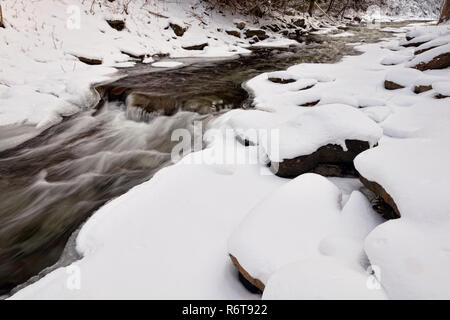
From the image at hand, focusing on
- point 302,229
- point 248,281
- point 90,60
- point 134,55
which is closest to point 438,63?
point 302,229

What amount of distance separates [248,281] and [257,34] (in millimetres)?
13674

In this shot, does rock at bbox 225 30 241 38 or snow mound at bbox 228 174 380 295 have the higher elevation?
rock at bbox 225 30 241 38

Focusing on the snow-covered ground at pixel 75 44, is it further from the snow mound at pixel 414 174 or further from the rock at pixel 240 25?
the snow mound at pixel 414 174

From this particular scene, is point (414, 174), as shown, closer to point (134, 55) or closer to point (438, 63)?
point (438, 63)

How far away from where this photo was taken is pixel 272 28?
1463cm

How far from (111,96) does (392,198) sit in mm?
5368

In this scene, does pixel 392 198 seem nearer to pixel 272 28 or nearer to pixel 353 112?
pixel 353 112

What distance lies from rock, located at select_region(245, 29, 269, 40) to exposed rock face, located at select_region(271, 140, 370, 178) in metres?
11.8

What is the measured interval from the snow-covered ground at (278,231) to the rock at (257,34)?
11272mm

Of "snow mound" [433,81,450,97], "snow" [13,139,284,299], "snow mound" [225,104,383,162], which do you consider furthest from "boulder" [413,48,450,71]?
"snow" [13,139,284,299]

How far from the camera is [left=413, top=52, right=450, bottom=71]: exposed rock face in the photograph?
4.75m

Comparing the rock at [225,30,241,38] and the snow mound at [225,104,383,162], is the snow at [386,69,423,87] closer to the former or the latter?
the snow mound at [225,104,383,162]

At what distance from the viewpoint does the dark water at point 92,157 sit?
96.5 inches
